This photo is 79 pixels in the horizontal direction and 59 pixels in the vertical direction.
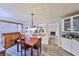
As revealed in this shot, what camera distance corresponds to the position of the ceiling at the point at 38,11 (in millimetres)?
2053

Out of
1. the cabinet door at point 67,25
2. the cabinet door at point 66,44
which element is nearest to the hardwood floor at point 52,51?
the cabinet door at point 66,44

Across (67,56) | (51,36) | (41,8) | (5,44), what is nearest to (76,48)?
(67,56)

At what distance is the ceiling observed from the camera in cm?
205

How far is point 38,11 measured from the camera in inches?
83.0

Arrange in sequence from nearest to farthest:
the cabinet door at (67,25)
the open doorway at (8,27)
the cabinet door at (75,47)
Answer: the open doorway at (8,27)
the cabinet door at (75,47)
the cabinet door at (67,25)

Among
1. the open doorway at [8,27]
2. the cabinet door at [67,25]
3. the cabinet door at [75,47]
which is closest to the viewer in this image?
the open doorway at [8,27]

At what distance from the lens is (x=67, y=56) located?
213cm

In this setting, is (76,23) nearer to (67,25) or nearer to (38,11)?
(67,25)

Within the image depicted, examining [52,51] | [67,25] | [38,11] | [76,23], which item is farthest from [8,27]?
[76,23]

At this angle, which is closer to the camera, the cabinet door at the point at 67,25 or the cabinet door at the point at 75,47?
the cabinet door at the point at 75,47

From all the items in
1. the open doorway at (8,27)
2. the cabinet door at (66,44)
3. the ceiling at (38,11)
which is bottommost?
the cabinet door at (66,44)

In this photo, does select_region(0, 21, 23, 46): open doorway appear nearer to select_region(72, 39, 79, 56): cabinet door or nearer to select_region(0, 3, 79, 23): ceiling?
select_region(0, 3, 79, 23): ceiling

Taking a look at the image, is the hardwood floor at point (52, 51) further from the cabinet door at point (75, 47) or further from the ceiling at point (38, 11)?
the ceiling at point (38, 11)

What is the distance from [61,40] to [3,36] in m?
1.24
